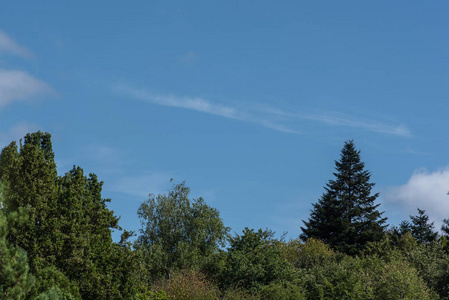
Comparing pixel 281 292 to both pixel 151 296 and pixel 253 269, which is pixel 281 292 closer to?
pixel 253 269

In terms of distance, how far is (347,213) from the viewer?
65.8 metres

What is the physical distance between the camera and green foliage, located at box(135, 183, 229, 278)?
162 ft

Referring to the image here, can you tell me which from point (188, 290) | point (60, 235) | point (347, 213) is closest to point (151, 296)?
point (188, 290)

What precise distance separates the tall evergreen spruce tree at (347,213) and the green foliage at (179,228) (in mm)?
18265

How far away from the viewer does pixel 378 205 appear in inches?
2667

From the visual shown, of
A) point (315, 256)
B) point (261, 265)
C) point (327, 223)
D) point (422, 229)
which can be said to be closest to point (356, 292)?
point (261, 265)

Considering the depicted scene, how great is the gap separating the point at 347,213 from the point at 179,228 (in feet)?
79.5

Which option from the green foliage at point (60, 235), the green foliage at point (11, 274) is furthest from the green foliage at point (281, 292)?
the green foliage at point (11, 274)

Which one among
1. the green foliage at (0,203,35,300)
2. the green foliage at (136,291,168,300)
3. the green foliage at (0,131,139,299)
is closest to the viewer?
the green foliage at (0,203,35,300)

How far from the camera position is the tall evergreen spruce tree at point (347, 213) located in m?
63.9

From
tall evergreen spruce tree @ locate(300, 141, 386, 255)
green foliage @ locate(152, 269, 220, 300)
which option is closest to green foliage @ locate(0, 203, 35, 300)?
green foliage @ locate(152, 269, 220, 300)

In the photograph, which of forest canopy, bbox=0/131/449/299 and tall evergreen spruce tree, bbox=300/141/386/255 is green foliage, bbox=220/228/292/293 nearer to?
forest canopy, bbox=0/131/449/299

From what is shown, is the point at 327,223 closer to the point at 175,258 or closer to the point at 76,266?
the point at 175,258

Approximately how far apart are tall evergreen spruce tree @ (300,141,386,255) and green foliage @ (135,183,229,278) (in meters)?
18.3
